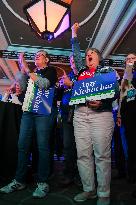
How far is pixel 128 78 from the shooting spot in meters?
2.43

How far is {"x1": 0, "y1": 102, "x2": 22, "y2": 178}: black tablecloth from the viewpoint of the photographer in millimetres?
2410

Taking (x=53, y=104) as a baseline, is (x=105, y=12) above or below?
above

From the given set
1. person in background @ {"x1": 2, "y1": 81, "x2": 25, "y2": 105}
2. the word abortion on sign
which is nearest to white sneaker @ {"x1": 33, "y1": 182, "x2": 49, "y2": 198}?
the word abortion on sign

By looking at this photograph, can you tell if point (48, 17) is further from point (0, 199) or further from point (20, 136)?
point (0, 199)

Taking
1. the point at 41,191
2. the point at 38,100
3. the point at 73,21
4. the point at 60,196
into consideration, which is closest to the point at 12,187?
the point at 41,191

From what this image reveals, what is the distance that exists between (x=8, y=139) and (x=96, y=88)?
39.6 inches

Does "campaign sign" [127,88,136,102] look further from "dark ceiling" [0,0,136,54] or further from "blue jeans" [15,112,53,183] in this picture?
"dark ceiling" [0,0,136,54]

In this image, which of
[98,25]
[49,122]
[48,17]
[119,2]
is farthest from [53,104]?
[98,25]

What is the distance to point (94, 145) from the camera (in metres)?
1.97

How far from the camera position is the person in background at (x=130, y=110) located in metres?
2.29

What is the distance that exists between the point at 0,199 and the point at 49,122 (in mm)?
721

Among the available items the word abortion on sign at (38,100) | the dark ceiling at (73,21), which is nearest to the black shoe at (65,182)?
the word abortion on sign at (38,100)

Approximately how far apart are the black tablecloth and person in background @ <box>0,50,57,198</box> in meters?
0.20

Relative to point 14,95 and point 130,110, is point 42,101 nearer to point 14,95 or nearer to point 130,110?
point 14,95
